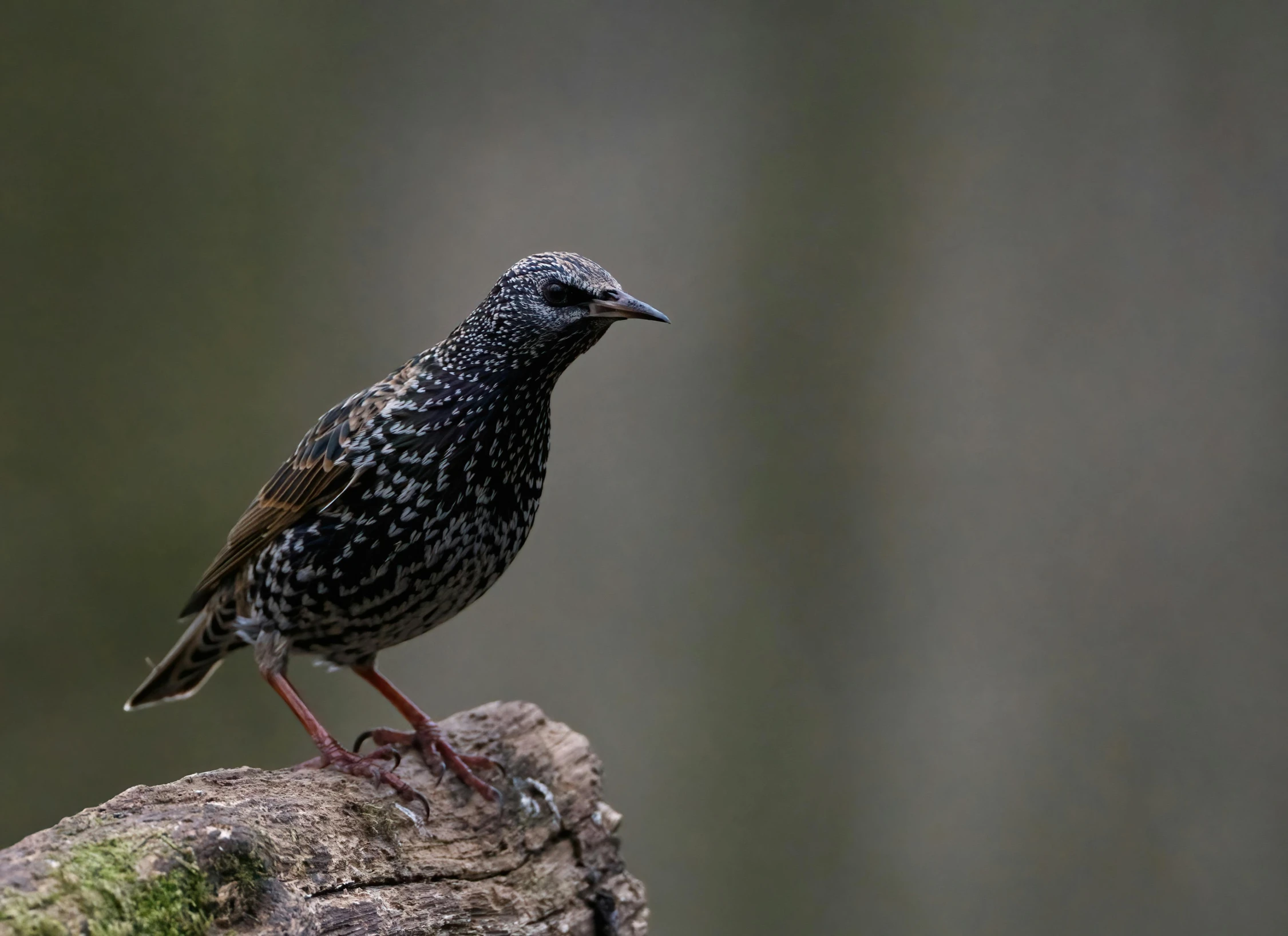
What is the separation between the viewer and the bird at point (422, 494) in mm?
2570

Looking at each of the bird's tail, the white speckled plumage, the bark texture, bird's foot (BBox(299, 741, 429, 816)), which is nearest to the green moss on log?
the bark texture

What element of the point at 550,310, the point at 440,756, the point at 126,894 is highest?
the point at 550,310

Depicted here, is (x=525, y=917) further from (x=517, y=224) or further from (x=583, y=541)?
(x=517, y=224)

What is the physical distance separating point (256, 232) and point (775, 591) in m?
3.24

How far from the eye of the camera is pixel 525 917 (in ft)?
8.16

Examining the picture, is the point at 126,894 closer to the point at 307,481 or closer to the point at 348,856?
the point at 348,856

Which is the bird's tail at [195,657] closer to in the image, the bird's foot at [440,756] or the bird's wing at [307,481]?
the bird's wing at [307,481]

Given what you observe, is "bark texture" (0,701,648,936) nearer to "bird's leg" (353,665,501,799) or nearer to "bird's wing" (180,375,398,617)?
"bird's leg" (353,665,501,799)

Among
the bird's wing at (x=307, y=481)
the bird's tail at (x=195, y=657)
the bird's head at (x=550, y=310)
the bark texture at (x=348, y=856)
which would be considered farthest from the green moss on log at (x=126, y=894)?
the bird's head at (x=550, y=310)

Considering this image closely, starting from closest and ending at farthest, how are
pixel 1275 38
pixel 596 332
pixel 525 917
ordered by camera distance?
1. pixel 525 917
2. pixel 596 332
3. pixel 1275 38

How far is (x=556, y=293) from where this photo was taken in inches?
103

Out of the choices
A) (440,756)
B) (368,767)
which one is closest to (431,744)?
(440,756)

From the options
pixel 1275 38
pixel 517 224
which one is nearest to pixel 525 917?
pixel 517 224

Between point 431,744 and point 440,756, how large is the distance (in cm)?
4
